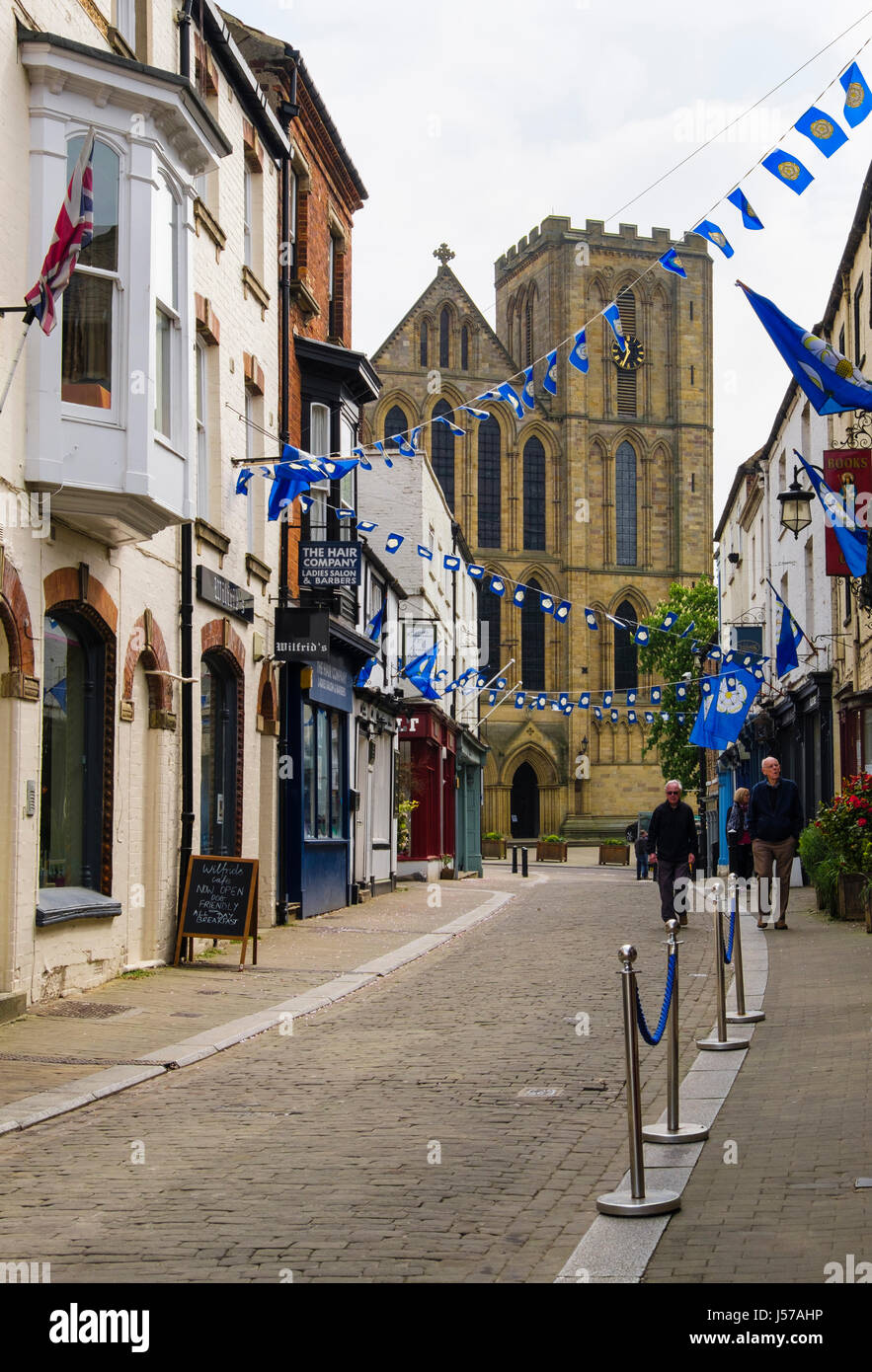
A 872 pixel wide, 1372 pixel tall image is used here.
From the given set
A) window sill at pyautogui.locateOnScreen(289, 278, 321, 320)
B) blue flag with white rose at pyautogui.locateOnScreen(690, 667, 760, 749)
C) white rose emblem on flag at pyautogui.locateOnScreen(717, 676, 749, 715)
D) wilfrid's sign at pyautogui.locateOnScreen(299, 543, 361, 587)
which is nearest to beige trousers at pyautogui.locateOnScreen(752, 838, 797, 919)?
wilfrid's sign at pyautogui.locateOnScreen(299, 543, 361, 587)

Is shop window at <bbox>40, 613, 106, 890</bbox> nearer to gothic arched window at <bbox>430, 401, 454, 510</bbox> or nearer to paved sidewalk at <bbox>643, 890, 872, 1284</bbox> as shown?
paved sidewalk at <bbox>643, 890, 872, 1284</bbox>

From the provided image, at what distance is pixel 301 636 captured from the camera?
20016 millimetres

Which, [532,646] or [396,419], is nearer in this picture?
[396,419]

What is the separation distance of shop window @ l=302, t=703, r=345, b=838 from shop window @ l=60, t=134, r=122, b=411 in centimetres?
954

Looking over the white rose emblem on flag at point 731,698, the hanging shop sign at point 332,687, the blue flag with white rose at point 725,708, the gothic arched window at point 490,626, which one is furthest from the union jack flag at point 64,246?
the gothic arched window at point 490,626

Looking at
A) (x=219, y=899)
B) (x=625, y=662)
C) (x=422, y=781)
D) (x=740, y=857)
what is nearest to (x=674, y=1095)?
(x=219, y=899)

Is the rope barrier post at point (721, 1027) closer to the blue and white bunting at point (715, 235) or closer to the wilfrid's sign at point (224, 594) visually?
the blue and white bunting at point (715, 235)

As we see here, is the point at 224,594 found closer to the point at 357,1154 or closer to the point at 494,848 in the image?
the point at 357,1154

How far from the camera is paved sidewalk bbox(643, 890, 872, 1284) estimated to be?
200 inches

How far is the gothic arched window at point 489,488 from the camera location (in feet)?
225

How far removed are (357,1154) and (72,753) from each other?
6.84m

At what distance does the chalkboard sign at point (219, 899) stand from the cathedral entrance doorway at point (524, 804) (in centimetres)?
5583
